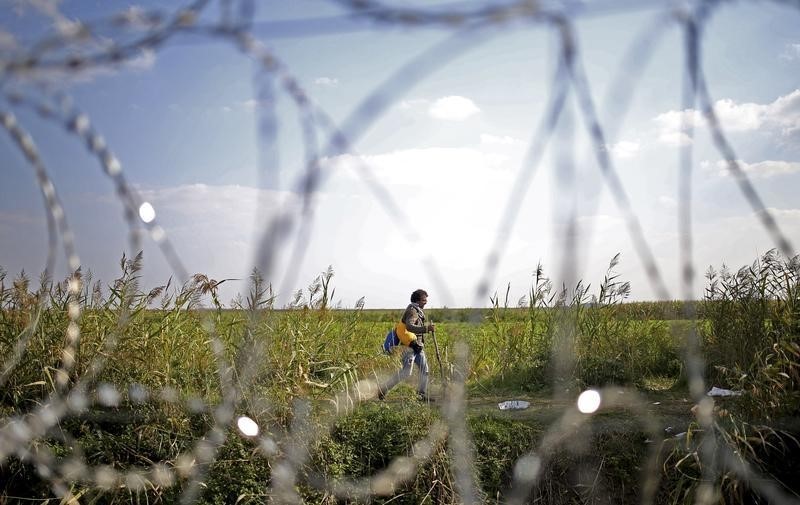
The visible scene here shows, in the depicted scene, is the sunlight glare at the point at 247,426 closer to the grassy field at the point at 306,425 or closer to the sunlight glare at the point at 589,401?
the grassy field at the point at 306,425

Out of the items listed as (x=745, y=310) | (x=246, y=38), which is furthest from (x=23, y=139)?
(x=745, y=310)

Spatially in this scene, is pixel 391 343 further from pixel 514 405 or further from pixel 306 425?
pixel 306 425

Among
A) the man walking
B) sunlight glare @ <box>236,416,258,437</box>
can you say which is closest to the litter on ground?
the man walking

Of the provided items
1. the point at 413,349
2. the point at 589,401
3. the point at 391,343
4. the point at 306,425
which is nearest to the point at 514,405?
the point at 589,401

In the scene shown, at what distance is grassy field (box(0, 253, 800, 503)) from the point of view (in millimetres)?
4328

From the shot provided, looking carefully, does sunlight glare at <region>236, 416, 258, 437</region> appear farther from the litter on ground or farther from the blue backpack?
the litter on ground

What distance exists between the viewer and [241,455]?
4625 mm

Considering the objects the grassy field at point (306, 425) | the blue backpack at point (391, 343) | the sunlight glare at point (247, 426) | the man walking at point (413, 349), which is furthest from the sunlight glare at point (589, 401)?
the sunlight glare at point (247, 426)

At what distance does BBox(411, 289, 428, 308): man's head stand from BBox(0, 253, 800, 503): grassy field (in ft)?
3.91

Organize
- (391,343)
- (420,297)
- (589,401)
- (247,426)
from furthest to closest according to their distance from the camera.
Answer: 1. (420,297)
2. (391,343)
3. (589,401)
4. (247,426)

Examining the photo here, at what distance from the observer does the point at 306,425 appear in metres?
4.82

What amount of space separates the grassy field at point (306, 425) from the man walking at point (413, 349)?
0.53 meters

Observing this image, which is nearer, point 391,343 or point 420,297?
point 391,343

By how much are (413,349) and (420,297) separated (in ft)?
2.32
